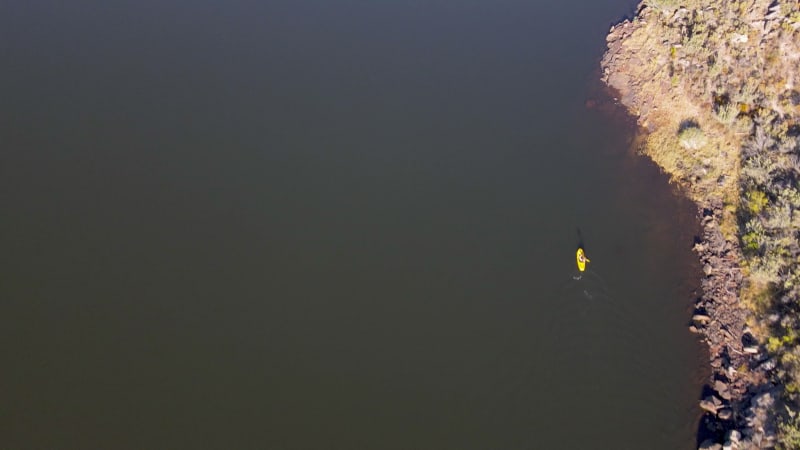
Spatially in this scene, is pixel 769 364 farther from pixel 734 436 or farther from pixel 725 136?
pixel 725 136

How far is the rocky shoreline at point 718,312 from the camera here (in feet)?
41.7

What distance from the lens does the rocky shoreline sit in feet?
41.7

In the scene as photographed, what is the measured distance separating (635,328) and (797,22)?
12418 mm

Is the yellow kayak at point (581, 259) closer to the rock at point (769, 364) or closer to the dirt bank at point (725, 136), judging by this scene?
the dirt bank at point (725, 136)

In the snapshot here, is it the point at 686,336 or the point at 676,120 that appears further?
the point at 676,120

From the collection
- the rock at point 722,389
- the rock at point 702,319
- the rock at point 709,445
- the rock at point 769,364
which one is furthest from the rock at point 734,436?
the rock at point 702,319

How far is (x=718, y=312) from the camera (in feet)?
48.5

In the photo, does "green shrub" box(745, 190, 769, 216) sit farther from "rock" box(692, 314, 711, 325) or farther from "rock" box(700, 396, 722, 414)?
"rock" box(700, 396, 722, 414)

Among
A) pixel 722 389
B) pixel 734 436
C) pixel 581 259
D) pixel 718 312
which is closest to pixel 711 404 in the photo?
pixel 722 389

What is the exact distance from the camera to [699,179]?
58.0 ft

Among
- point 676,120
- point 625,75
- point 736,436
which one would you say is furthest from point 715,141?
point 736,436

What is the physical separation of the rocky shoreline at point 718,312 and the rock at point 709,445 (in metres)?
0.02

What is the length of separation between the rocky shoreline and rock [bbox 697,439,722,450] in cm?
2

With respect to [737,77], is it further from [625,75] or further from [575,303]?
[575,303]
